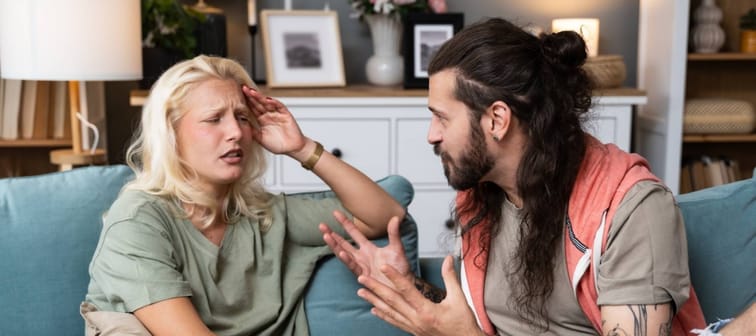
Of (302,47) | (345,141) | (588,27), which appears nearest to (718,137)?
(588,27)

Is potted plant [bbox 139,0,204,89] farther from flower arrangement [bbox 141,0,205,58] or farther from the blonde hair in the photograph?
the blonde hair

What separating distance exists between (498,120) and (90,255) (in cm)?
91

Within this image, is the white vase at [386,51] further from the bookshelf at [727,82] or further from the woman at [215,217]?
the woman at [215,217]

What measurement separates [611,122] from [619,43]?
779 mm

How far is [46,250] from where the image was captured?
176 cm

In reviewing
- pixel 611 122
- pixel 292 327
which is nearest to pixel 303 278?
pixel 292 327

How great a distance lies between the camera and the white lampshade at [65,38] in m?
2.48

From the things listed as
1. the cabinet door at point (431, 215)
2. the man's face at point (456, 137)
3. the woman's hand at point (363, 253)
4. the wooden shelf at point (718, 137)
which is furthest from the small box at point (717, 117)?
the man's face at point (456, 137)

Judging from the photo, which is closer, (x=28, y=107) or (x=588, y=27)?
(x=28, y=107)

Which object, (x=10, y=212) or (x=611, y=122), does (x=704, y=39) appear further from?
(x=10, y=212)

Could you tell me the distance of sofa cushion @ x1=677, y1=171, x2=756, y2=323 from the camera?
1877 mm

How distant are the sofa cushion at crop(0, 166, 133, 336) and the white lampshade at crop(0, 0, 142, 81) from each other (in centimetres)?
77

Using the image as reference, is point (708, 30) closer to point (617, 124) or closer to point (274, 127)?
point (617, 124)

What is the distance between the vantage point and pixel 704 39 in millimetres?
3523
